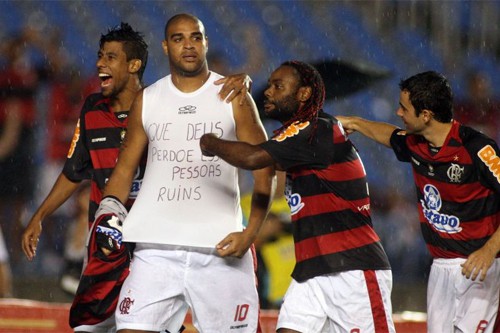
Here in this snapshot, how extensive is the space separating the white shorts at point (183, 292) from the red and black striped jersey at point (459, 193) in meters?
1.26

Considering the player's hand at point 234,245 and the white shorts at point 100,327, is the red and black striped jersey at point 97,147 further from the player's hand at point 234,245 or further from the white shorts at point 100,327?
the player's hand at point 234,245

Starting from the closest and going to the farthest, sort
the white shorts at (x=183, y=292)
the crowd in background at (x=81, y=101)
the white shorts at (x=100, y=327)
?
1. the white shorts at (x=183, y=292)
2. the white shorts at (x=100, y=327)
3. the crowd in background at (x=81, y=101)

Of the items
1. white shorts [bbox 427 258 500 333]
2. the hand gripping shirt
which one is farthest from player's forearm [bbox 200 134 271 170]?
white shorts [bbox 427 258 500 333]

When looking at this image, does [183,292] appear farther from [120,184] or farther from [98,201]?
[98,201]

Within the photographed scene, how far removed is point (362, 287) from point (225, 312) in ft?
2.38

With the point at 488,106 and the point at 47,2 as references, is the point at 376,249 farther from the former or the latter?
the point at 47,2

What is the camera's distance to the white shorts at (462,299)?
6.30 metres

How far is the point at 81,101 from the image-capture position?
1010 cm

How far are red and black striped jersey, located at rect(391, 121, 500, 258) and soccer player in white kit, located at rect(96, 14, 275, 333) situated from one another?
103 centimetres

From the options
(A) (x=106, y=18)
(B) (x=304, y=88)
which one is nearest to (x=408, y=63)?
(A) (x=106, y=18)

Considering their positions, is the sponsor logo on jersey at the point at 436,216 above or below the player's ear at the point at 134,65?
below

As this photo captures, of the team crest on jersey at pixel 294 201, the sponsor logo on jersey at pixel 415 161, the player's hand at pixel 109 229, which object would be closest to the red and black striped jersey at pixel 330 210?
the team crest on jersey at pixel 294 201

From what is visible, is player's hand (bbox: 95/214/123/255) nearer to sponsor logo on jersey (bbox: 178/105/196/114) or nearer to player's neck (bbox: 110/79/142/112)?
sponsor logo on jersey (bbox: 178/105/196/114)

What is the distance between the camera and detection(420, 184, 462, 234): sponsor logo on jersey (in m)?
6.32
